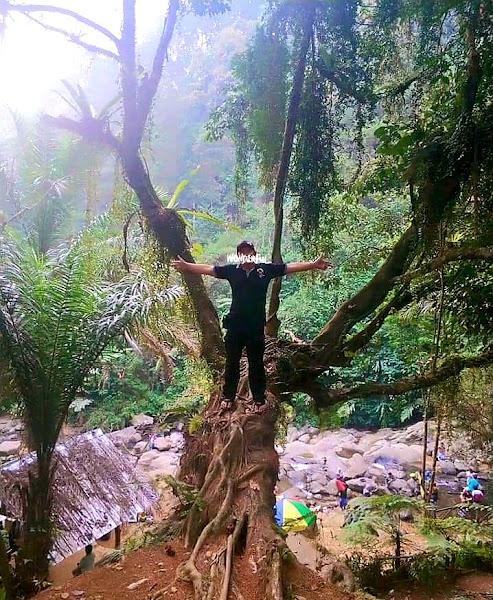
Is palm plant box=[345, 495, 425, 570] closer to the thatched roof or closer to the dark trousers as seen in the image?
the dark trousers

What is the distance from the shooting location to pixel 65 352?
166 inches

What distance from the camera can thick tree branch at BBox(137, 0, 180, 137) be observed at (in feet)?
14.1

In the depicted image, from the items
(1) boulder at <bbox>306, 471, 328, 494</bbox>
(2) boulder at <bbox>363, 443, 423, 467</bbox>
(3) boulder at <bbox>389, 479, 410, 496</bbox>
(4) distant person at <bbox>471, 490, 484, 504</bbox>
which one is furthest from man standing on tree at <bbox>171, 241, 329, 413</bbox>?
(2) boulder at <bbox>363, 443, 423, 467</bbox>

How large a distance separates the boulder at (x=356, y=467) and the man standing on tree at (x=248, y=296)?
26.0 feet

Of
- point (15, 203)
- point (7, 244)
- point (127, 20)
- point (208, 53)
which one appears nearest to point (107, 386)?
point (15, 203)

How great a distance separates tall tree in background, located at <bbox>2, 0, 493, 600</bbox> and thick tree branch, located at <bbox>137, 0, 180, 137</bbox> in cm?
1

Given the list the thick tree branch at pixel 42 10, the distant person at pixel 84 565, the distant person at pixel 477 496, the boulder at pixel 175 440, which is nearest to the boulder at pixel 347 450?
the distant person at pixel 477 496

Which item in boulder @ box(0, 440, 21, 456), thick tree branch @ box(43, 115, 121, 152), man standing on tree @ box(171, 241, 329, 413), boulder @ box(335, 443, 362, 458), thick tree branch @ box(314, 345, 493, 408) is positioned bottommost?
boulder @ box(335, 443, 362, 458)

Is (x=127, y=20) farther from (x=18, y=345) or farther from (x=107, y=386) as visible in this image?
(x=107, y=386)

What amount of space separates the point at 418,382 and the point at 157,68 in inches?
146

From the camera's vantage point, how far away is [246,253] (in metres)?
3.29

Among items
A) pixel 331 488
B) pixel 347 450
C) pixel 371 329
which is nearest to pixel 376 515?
pixel 371 329

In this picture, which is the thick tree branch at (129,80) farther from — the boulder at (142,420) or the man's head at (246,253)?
the boulder at (142,420)

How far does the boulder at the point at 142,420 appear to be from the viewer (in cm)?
1418
